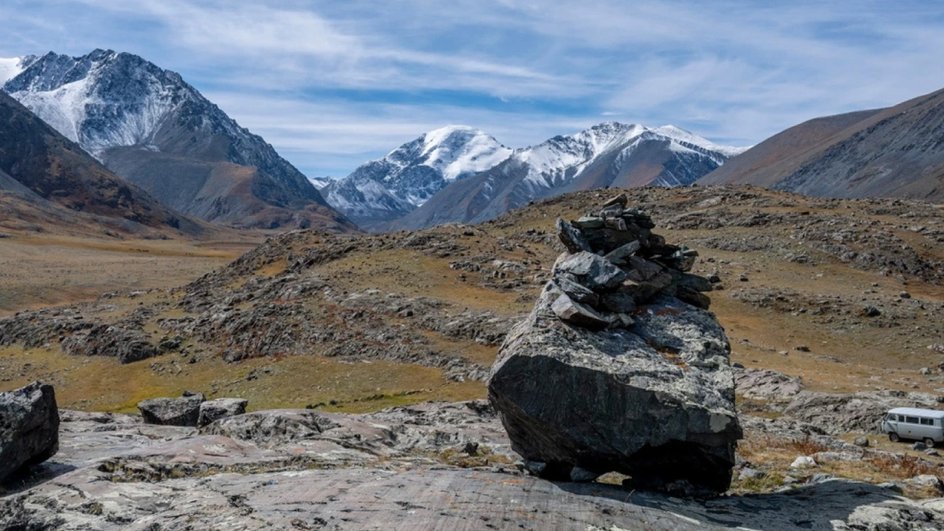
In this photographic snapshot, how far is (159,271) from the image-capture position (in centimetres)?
15500

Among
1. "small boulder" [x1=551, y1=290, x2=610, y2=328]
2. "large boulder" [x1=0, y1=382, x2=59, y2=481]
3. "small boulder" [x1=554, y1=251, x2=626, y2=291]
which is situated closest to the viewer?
"large boulder" [x1=0, y1=382, x2=59, y2=481]

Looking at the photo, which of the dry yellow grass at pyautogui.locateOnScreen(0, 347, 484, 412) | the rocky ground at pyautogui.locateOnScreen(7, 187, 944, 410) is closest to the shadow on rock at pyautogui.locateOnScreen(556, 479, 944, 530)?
the rocky ground at pyautogui.locateOnScreen(7, 187, 944, 410)

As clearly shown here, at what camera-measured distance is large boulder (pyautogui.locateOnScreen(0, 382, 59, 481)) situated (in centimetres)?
1764

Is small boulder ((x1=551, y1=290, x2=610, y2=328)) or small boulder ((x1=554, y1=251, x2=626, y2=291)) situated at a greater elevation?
small boulder ((x1=554, y1=251, x2=626, y2=291))

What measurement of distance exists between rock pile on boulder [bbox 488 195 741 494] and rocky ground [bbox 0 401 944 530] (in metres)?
0.92

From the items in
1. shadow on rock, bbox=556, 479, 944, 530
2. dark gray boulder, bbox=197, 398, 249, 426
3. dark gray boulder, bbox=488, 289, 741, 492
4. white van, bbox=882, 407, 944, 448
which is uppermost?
dark gray boulder, bbox=488, 289, 741, 492

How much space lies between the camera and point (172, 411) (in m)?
31.4

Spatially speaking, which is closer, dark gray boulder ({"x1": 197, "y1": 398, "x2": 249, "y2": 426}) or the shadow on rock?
the shadow on rock

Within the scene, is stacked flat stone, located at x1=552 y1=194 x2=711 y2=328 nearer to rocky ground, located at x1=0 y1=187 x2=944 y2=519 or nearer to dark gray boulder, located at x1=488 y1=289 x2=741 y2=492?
dark gray boulder, located at x1=488 y1=289 x2=741 y2=492

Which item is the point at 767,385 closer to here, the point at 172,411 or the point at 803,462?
the point at 803,462

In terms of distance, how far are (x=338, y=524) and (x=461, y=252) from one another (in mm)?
66419

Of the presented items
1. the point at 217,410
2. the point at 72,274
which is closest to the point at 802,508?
the point at 217,410

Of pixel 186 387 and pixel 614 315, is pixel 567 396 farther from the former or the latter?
pixel 186 387

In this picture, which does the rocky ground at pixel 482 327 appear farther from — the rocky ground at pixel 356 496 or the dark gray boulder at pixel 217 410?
the dark gray boulder at pixel 217 410
